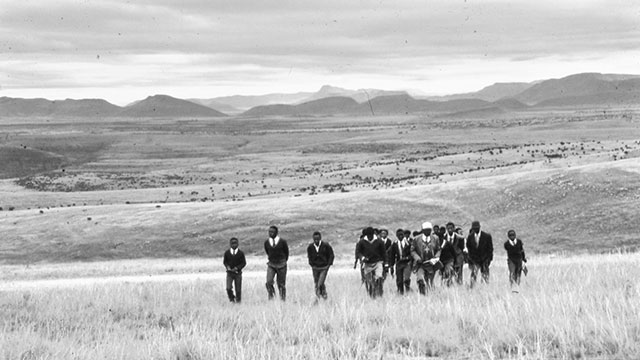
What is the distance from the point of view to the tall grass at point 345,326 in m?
9.50

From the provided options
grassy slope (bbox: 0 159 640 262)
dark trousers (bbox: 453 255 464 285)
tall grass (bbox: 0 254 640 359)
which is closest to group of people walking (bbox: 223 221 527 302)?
dark trousers (bbox: 453 255 464 285)

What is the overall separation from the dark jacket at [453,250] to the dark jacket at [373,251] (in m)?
1.60

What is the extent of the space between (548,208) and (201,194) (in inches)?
1491

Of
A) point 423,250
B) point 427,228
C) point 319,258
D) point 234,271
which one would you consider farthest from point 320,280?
point 427,228

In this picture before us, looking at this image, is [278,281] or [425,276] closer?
[278,281]

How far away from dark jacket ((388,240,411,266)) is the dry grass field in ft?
2.54

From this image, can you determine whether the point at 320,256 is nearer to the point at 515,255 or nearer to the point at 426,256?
the point at 426,256

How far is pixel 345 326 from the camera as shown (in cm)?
1136

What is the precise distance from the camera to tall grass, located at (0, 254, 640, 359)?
9500mm

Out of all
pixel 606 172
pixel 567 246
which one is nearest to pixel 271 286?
pixel 567 246

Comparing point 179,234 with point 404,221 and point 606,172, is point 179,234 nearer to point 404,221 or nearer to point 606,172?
point 404,221

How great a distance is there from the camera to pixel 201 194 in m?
69.4

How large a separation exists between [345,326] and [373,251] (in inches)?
216

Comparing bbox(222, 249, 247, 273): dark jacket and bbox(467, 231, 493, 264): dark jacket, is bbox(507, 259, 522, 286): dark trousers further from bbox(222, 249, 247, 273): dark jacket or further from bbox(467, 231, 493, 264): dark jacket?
bbox(222, 249, 247, 273): dark jacket
